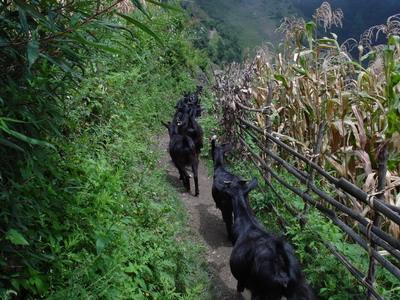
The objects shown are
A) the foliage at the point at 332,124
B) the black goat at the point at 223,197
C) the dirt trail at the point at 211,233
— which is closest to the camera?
the foliage at the point at 332,124

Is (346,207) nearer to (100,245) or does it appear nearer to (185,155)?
(100,245)

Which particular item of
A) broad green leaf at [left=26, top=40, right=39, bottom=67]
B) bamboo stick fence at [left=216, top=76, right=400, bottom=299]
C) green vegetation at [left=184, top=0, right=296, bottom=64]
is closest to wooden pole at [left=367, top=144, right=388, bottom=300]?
bamboo stick fence at [left=216, top=76, right=400, bottom=299]

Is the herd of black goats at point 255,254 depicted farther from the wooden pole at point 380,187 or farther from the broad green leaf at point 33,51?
the broad green leaf at point 33,51

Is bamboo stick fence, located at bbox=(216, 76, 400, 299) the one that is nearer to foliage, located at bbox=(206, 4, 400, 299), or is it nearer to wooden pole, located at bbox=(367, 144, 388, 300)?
wooden pole, located at bbox=(367, 144, 388, 300)

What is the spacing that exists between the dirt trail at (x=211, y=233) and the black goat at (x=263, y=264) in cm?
28

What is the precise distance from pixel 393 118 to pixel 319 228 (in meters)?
1.29

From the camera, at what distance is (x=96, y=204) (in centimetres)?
306

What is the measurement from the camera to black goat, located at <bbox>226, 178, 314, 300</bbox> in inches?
123

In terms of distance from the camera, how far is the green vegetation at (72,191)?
1889 millimetres

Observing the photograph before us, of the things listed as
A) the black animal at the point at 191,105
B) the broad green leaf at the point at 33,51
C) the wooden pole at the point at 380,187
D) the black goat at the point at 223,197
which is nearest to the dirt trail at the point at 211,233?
the black goat at the point at 223,197

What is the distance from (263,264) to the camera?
3316mm

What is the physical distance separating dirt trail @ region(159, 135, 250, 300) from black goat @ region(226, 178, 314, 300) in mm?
276

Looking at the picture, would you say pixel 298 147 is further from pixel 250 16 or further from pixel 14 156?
pixel 250 16

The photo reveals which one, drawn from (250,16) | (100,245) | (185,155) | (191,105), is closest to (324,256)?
(100,245)
